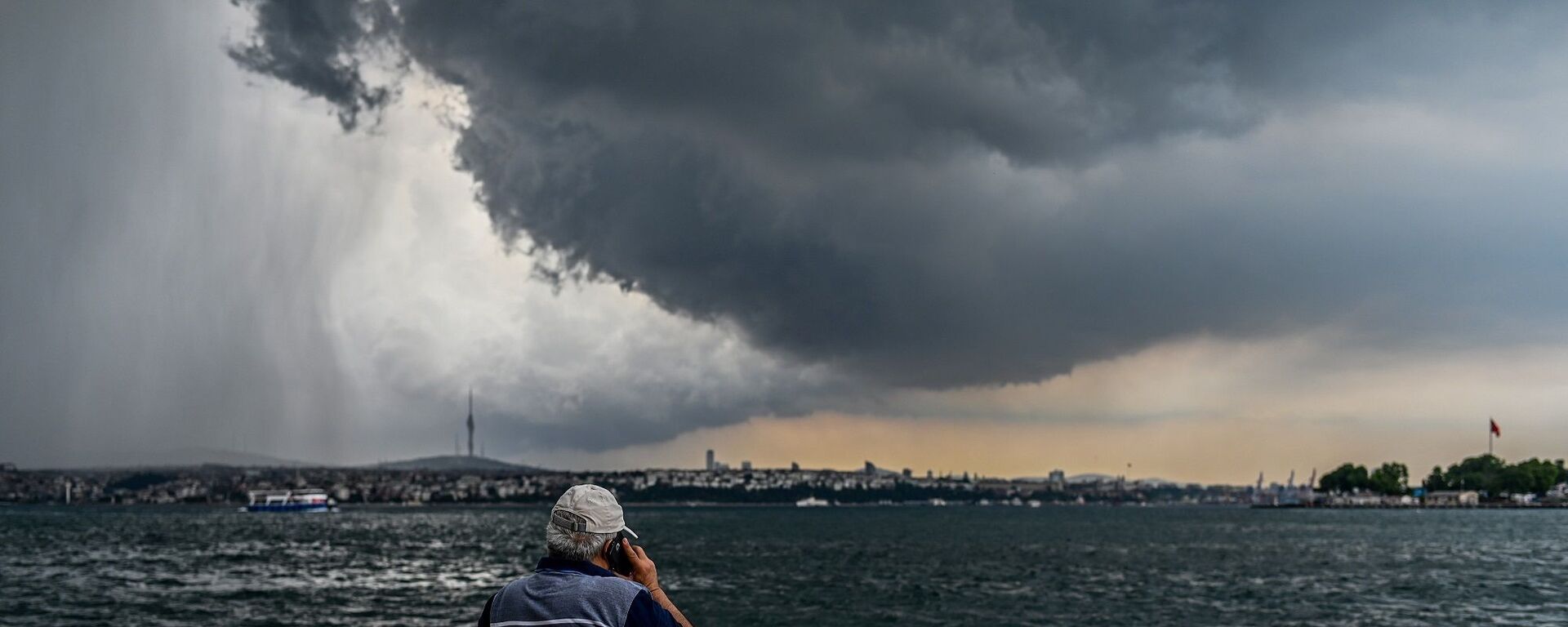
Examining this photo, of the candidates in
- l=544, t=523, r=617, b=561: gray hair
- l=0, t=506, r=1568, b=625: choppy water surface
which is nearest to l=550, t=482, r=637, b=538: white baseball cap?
l=544, t=523, r=617, b=561: gray hair

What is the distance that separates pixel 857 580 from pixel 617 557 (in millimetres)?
70063

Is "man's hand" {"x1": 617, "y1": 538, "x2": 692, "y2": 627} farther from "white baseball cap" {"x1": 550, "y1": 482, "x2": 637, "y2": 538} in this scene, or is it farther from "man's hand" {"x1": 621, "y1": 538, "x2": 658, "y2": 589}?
"white baseball cap" {"x1": 550, "y1": 482, "x2": 637, "y2": 538}

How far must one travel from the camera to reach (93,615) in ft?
172

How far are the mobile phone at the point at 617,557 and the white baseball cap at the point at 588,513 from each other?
0.07m

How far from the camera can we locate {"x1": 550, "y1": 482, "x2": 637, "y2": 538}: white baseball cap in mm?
5848

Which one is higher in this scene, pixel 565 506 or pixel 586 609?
pixel 565 506

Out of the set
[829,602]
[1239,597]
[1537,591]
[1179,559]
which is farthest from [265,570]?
[1537,591]

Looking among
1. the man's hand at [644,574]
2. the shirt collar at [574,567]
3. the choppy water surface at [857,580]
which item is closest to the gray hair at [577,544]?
the shirt collar at [574,567]

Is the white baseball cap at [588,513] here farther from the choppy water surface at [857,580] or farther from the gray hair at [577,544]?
the choppy water surface at [857,580]

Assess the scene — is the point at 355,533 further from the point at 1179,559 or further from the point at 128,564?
the point at 1179,559

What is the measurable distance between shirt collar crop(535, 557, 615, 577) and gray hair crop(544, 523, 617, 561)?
0.06ft

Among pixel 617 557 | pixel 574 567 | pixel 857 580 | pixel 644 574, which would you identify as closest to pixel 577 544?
pixel 574 567

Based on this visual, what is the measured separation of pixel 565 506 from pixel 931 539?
13898 cm

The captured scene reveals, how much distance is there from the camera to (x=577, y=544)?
19.2ft
